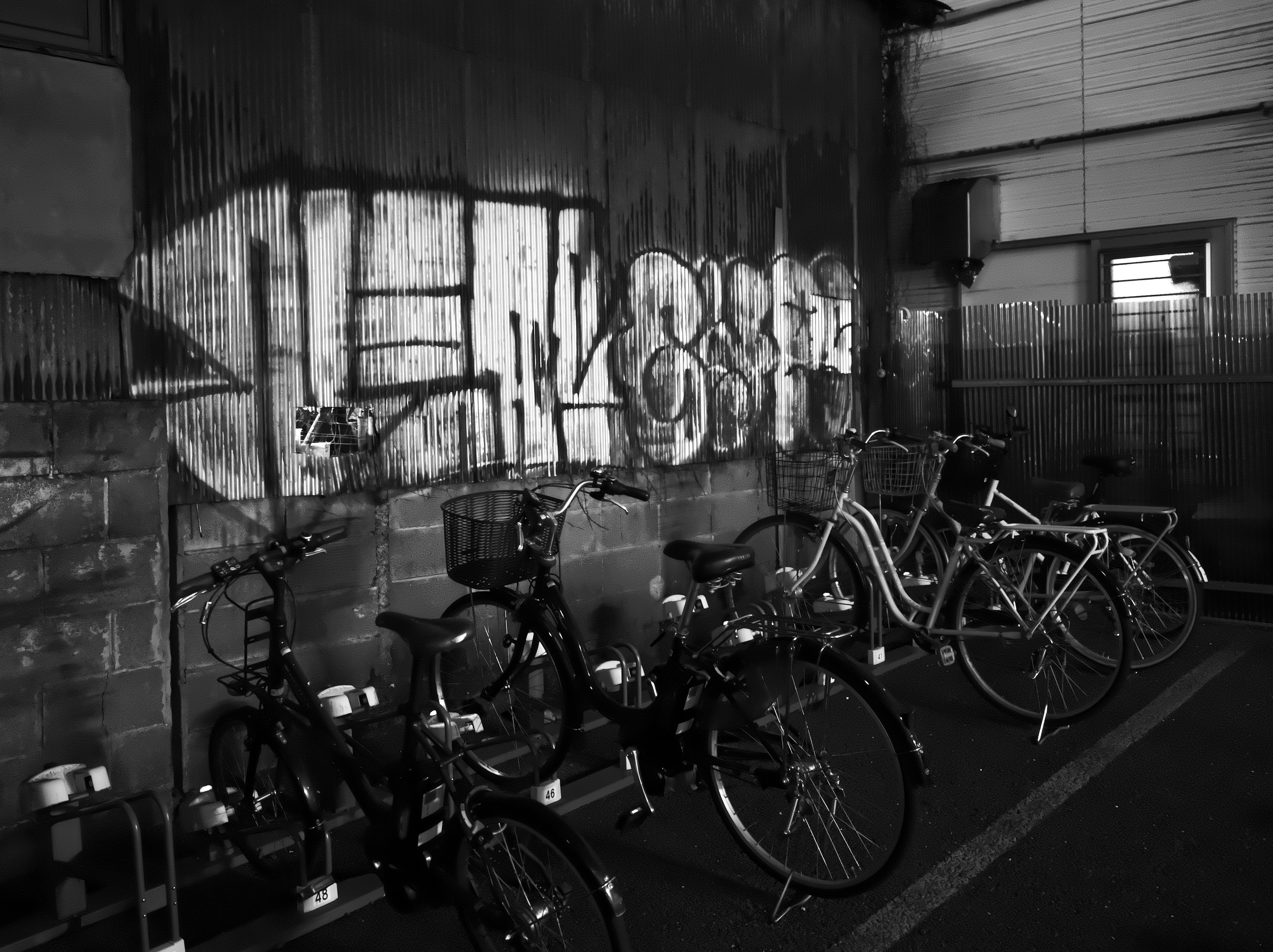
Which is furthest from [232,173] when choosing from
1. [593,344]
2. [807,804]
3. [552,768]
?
[807,804]

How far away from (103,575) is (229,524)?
23.3 inches

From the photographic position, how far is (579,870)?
2561mm

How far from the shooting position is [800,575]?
19.9 feet

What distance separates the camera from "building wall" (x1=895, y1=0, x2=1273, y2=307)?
7.74 meters

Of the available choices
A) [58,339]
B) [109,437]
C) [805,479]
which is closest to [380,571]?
[109,437]

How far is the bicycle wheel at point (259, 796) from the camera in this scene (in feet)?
11.1

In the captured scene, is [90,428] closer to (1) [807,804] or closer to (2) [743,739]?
(2) [743,739]

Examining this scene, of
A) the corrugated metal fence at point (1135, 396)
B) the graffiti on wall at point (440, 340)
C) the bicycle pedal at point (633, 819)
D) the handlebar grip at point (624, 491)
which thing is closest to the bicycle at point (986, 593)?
the graffiti on wall at point (440, 340)

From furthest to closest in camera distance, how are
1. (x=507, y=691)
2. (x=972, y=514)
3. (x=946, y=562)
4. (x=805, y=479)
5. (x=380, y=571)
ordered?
(x=805, y=479) → (x=946, y=562) → (x=972, y=514) → (x=380, y=571) → (x=507, y=691)

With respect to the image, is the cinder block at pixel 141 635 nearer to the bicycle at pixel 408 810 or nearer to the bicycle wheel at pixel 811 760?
the bicycle at pixel 408 810

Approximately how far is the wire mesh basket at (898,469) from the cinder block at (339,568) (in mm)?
3074

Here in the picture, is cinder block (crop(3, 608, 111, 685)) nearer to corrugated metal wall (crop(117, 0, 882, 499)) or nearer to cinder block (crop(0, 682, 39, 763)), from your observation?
cinder block (crop(0, 682, 39, 763))

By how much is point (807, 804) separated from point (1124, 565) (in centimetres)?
373

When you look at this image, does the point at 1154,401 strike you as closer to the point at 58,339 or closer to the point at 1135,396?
the point at 1135,396
